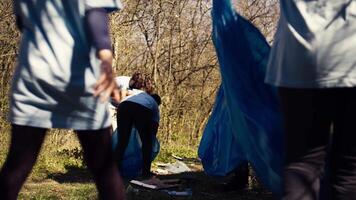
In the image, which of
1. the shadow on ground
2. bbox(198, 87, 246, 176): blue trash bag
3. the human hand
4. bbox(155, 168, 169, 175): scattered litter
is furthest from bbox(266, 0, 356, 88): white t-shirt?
bbox(155, 168, 169, 175): scattered litter

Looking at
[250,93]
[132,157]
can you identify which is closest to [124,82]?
[132,157]

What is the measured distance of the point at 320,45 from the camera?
2.04 metres

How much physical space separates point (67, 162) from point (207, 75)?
8125mm

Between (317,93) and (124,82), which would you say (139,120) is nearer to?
(124,82)

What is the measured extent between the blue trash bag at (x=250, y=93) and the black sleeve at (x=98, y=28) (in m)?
1.19

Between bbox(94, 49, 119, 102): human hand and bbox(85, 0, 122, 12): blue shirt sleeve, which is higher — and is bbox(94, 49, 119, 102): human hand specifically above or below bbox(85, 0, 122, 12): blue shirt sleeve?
below

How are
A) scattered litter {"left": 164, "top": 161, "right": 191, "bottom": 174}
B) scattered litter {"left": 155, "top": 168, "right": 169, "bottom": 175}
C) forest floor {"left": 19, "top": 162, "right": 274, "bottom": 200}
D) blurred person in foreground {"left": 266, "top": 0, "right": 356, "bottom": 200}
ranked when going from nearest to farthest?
blurred person in foreground {"left": 266, "top": 0, "right": 356, "bottom": 200} < forest floor {"left": 19, "top": 162, "right": 274, "bottom": 200} < scattered litter {"left": 155, "top": 168, "right": 169, "bottom": 175} < scattered litter {"left": 164, "top": 161, "right": 191, "bottom": 174}

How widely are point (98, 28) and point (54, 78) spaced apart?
0.23 m

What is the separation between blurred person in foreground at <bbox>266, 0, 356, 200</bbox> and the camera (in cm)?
203

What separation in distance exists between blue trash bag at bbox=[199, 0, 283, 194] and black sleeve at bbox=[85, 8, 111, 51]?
1.19m

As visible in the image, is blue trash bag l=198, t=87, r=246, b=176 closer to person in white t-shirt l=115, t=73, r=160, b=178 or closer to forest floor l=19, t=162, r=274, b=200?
forest floor l=19, t=162, r=274, b=200

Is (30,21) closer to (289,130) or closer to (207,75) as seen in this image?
(289,130)

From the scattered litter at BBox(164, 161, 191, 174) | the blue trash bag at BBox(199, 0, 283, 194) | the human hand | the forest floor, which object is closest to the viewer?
the human hand

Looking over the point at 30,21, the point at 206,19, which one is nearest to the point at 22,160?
the point at 30,21
